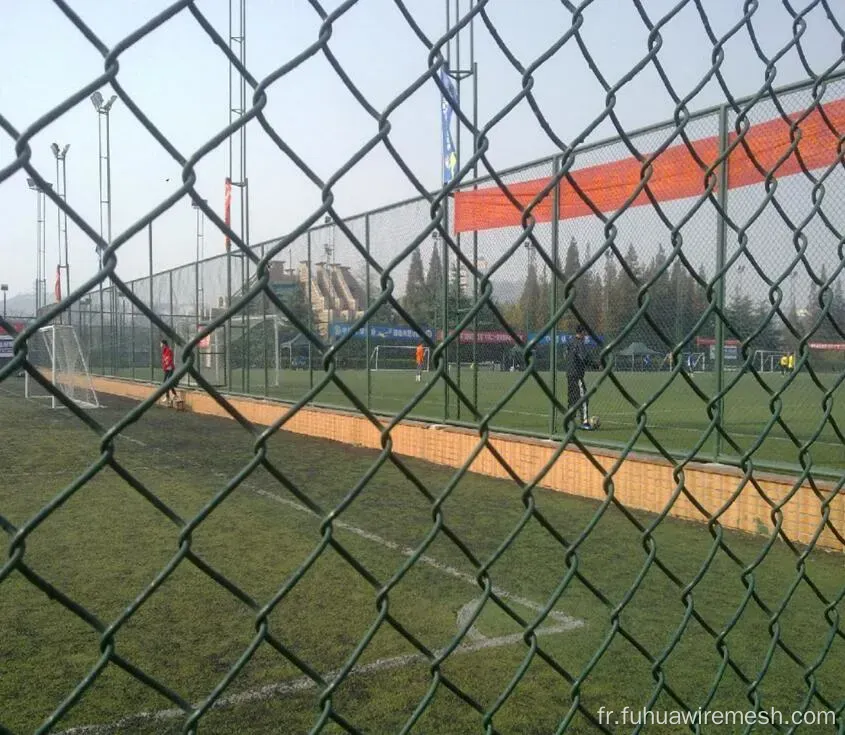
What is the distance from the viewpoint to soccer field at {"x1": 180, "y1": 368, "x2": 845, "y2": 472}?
21.3ft

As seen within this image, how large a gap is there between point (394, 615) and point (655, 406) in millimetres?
7049

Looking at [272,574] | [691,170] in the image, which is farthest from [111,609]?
[691,170]

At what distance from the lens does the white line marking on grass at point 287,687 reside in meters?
2.96

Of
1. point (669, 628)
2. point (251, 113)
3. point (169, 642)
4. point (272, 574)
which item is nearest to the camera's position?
point (251, 113)

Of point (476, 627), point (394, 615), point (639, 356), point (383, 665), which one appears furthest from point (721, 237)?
point (383, 665)

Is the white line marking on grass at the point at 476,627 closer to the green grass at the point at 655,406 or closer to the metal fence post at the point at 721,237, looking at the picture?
the green grass at the point at 655,406

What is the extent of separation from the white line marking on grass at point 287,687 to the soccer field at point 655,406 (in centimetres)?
115

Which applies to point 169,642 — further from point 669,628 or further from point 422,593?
point 669,628

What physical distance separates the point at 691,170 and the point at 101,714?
15.5 feet

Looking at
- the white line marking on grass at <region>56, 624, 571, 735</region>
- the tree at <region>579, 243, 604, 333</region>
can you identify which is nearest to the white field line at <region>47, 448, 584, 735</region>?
the white line marking on grass at <region>56, 624, 571, 735</region>

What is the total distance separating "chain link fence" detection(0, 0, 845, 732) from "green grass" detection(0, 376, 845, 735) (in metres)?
0.16

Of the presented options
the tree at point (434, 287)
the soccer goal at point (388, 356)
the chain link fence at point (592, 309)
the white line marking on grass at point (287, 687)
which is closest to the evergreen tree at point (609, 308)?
the chain link fence at point (592, 309)

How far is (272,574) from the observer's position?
5.04 m

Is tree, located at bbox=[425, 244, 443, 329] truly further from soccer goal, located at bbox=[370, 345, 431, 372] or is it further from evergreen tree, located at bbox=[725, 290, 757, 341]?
evergreen tree, located at bbox=[725, 290, 757, 341]
